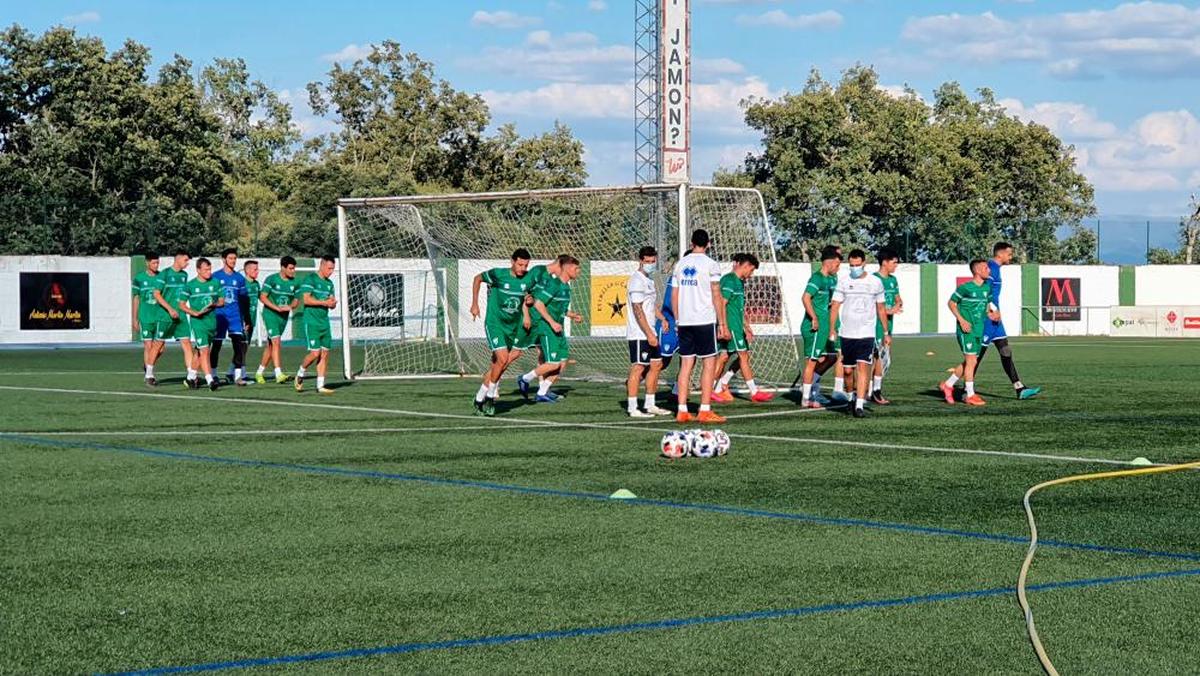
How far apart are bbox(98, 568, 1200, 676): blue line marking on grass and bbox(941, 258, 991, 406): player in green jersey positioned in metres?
10.7

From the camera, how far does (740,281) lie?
57.0 ft

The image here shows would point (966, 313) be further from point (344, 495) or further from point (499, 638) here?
point (499, 638)

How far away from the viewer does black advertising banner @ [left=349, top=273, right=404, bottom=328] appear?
30969 millimetres

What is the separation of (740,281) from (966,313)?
282 cm

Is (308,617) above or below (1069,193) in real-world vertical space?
below

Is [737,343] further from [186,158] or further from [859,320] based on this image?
[186,158]

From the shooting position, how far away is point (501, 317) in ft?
52.8

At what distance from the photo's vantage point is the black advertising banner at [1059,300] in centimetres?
5012

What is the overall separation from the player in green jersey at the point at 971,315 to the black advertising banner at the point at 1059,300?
3408 cm

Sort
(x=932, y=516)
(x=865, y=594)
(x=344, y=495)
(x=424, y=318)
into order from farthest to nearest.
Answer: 1. (x=424, y=318)
2. (x=344, y=495)
3. (x=932, y=516)
4. (x=865, y=594)

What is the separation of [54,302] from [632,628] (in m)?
33.9

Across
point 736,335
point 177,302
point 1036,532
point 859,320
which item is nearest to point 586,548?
point 1036,532

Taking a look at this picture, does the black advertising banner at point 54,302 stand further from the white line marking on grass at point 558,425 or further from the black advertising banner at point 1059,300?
the black advertising banner at point 1059,300

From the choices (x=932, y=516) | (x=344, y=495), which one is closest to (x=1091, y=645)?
(x=932, y=516)
